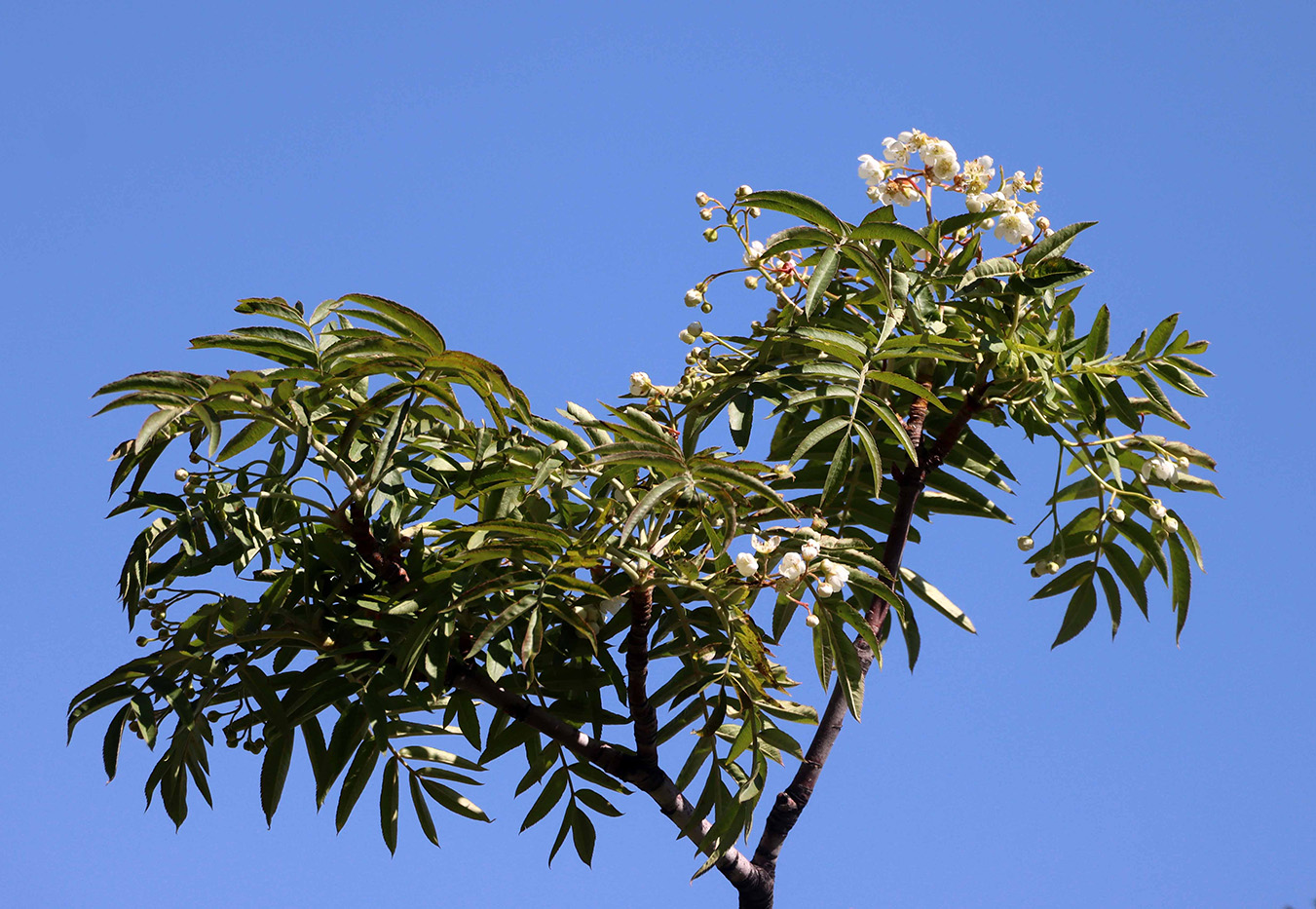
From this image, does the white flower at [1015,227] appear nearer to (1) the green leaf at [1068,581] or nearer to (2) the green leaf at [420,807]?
(1) the green leaf at [1068,581]

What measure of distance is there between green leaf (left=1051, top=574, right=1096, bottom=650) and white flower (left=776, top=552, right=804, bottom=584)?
963mm

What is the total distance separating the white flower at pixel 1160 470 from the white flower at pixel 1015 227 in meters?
0.57

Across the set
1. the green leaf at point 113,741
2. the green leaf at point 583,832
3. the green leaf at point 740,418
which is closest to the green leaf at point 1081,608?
the green leaf at point 740,418

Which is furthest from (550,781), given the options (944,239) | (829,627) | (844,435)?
(944,239)

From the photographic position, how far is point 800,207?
2613 mm

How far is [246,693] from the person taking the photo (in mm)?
2656

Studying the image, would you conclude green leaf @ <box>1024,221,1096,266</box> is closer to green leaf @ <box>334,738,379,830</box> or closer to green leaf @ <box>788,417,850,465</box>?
green leaf @ <box>788,417,850,465</box>

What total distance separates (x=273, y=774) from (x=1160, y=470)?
2.04 metres

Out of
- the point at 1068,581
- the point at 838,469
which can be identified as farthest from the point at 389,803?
the point at 1068,581

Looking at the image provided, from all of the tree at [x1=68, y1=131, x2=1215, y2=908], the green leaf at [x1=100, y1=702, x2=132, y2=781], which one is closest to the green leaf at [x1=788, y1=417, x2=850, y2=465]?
the tree at [x1=68, y1=131, x2=1215, y2=908]

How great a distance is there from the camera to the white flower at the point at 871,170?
113 inches

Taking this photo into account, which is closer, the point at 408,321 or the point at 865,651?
the point at 408,321

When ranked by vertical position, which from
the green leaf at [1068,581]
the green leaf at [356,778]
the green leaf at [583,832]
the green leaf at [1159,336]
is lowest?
the green leaf at [583,832]

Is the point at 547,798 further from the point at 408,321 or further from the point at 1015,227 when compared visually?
the point at 1015,227
